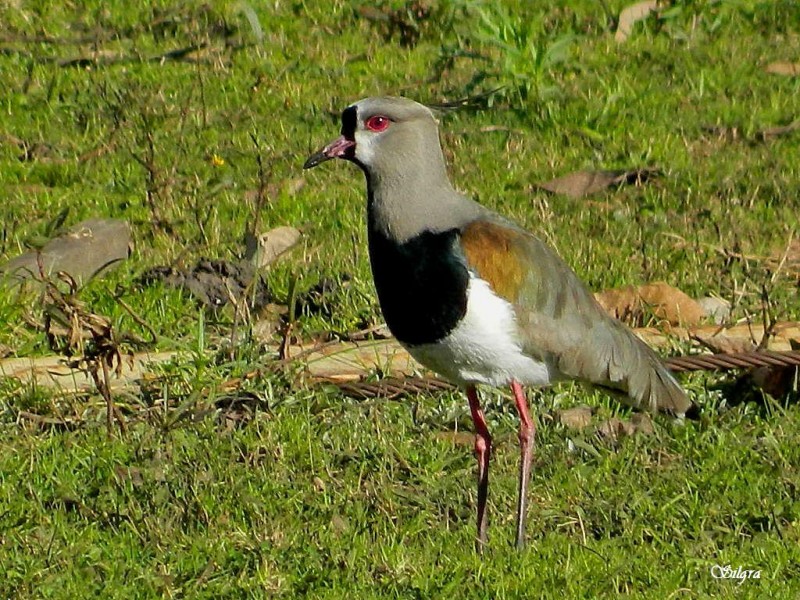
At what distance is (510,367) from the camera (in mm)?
5617

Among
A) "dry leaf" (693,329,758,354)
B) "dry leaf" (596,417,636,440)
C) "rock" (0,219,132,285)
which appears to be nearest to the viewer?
"dry leaf" (596,417,636,440)

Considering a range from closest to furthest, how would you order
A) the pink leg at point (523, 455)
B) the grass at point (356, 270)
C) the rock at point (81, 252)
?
the grass at point (356, 270) < the pink leg at point (523, 455) < the rock at point (81, 252)

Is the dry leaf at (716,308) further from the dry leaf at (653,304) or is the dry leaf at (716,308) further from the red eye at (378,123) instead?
the red eye at (378,123)

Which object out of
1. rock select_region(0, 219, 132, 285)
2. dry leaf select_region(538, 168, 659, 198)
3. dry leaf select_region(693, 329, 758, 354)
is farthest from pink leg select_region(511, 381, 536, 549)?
dry leaf select_region(538, 168, 659, 198)

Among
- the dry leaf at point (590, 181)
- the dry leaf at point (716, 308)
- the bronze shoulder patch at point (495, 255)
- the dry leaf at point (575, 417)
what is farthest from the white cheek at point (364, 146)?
the dry leaf at point (590, 181)

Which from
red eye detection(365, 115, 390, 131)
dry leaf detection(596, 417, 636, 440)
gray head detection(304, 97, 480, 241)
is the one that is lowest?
dry leaf detection(596, 417, 636, 440)

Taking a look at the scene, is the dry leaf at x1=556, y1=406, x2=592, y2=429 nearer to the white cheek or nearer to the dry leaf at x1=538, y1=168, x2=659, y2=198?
the white cheek

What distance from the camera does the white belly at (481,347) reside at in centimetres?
547

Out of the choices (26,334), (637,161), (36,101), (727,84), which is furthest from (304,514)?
(727,84)

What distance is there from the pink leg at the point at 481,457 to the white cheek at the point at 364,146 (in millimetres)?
898

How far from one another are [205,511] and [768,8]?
6992 millimetres

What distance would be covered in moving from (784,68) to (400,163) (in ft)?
17.5

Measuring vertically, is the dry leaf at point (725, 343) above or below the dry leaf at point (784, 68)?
below

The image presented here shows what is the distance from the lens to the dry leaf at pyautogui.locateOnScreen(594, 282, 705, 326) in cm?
726
